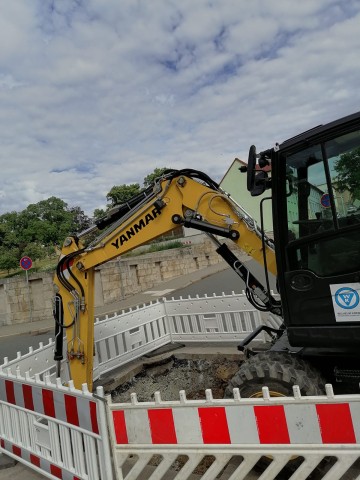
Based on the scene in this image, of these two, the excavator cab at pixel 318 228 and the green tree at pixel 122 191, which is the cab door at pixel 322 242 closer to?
the excavator cab at pixel 318 228

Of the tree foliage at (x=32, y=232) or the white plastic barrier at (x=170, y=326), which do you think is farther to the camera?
the tree foliage at (x=32, y=232)

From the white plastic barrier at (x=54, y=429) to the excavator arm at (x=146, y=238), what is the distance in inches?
41.0

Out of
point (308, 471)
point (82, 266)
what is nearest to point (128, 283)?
point (82, 266)

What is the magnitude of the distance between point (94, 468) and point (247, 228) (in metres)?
2.69

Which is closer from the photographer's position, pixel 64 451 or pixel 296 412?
pixel 296 412

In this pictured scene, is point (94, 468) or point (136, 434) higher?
point (136, 434)

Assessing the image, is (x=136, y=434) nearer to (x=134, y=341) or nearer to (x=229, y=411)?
(x=229, y=411)

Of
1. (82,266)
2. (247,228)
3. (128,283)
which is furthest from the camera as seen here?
(128,283)

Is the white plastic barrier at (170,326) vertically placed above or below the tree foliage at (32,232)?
below

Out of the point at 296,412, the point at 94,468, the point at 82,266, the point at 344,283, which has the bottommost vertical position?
the point at 94,468

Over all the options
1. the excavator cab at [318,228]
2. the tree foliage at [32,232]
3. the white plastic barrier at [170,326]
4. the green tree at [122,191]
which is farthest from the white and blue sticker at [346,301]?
the green tree at [122,191]

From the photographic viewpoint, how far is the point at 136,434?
2.95 metres

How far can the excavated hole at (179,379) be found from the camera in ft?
18.2

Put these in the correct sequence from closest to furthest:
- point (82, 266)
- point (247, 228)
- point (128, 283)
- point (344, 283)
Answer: point (344, 283)
point (247, 228)
point (82, 266)
point (128, 283)
